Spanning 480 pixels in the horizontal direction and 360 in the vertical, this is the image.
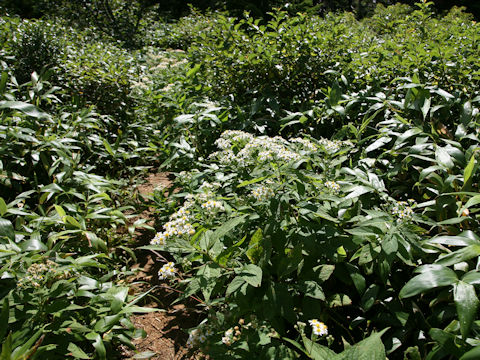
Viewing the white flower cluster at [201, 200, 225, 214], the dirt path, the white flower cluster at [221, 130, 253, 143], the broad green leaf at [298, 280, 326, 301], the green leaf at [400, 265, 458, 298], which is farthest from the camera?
the white flower cluster at [221, 130, 253, 143]

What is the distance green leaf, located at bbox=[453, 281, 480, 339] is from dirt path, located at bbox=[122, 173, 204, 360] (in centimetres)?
109

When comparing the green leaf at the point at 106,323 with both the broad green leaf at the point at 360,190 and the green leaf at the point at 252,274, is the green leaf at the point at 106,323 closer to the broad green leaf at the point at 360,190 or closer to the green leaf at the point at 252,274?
the green leaf at the point at 252,274

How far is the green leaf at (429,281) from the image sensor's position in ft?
3.87

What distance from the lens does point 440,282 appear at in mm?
1180

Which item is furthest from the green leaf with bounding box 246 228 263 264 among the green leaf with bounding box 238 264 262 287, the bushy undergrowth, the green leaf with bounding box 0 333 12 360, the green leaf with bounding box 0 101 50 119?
the green leaf with bounding box 0 101 50 119

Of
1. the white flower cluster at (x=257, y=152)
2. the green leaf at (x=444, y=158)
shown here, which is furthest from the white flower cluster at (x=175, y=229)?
the green leaf at (x=444, y=158)

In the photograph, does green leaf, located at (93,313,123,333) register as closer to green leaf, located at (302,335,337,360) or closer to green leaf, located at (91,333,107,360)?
green leaf, located at (91,333,107,360)

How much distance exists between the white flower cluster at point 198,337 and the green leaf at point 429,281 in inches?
32.3

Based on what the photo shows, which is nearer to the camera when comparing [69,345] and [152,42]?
[69,345]

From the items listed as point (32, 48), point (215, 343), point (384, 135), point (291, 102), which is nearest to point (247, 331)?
point (215, 343)

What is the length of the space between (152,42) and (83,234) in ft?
22.4

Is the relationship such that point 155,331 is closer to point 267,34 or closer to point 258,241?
point 258,241

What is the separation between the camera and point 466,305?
43.1 inches

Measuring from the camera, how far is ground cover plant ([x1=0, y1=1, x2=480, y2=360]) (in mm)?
1459
